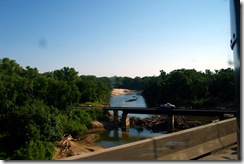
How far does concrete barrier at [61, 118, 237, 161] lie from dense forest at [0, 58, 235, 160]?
1903 cm

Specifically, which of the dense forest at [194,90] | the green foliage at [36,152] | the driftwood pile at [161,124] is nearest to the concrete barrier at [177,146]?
the green foliage at [36,152]

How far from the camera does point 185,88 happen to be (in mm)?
89562

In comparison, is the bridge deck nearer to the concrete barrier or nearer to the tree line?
the tree line

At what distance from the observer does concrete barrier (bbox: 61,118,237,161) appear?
4.31 metres

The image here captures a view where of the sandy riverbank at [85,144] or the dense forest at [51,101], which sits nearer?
the dense forest at [51,101]

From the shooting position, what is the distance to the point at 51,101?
47.3 meters

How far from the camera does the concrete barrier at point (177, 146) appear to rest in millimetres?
4309

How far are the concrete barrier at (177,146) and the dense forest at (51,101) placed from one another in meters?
19.0

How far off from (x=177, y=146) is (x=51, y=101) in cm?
4346

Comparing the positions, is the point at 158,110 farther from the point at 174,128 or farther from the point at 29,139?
the point at 29,139

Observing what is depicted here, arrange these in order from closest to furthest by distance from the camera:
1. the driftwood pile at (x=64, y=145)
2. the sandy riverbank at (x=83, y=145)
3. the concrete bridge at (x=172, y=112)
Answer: the sandy riverbank at (x=83, y=145), the driftwood pile at (x=64, y=145), the concrete bridge at (x=172, y=112)

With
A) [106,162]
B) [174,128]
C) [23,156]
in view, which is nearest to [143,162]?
[106,162]

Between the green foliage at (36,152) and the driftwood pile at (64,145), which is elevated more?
the green foliage at (36,152)

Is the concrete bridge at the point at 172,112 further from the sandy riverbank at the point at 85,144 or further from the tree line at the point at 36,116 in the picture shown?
the tree line at the point at 36,116
